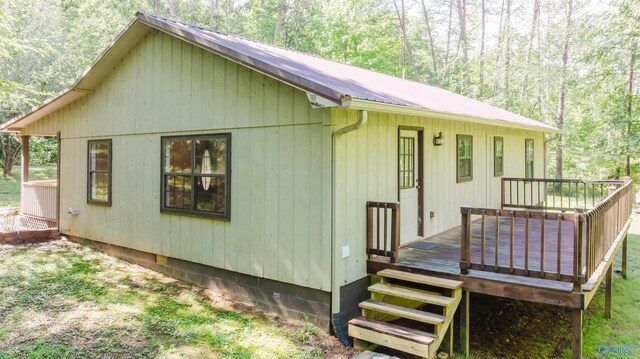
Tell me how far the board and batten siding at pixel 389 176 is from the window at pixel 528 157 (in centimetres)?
243

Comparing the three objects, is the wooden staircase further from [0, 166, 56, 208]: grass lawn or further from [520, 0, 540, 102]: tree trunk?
[520, 0, 540, 102]: tree trunk

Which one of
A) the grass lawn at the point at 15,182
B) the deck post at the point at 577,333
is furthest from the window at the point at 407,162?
the grass lawn at the point at 15,182

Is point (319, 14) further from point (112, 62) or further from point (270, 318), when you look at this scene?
point (270, 318)

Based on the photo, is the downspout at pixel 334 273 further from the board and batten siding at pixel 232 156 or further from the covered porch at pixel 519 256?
the covered porch at pixel 519 256

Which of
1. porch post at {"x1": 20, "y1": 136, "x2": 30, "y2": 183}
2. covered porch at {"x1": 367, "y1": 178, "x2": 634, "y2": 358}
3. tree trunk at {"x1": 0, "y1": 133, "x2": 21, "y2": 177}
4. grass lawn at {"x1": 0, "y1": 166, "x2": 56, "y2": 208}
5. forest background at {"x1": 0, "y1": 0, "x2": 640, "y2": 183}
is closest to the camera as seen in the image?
covered porch at {"x1": 367, "y1": 178, "x2": 634, "y2": 358}

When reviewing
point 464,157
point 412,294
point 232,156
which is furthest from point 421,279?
point 464,157

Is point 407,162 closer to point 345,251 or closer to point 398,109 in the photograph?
point 398,109

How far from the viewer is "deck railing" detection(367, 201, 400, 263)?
5539mm

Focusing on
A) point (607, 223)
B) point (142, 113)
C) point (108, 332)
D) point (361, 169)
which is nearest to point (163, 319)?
point (108, 332)

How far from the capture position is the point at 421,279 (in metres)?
5.25

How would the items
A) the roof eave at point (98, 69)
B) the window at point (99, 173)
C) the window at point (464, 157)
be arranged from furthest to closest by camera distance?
the window at point (464, 157) < the window at point (99, 173) < the roof eave at point (98, 69)

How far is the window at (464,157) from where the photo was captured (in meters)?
8.65

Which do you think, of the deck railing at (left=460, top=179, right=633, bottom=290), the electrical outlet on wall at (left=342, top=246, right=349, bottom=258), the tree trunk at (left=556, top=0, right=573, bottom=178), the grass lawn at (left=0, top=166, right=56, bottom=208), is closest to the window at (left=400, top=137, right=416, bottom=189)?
the deck railing at (left=460, top=179, right=633, bottom=290)
